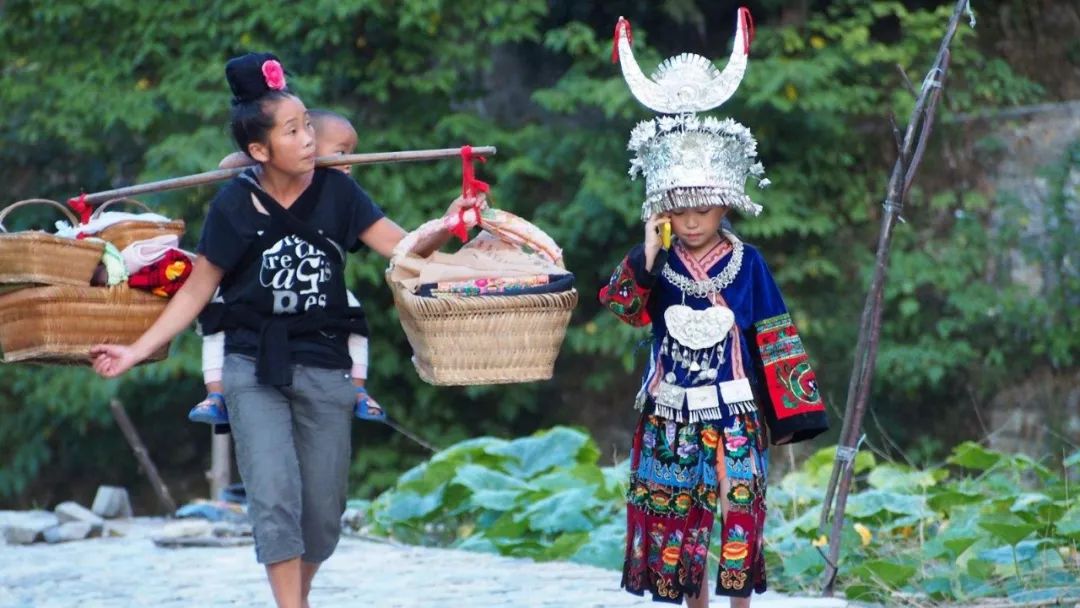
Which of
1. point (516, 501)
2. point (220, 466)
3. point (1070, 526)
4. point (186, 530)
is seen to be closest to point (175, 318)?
point (1070, 526)

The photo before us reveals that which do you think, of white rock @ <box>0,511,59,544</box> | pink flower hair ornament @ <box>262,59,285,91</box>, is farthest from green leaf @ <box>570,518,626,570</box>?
white rock @ <box>0,511,59,544</box>

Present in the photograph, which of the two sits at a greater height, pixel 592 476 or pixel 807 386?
pixel 807 386

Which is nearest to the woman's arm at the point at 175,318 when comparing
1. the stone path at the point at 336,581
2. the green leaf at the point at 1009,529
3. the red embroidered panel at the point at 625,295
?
the red embroidered panel at the point at 625,295

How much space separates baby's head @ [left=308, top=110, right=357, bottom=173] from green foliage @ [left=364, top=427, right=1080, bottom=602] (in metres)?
2.11

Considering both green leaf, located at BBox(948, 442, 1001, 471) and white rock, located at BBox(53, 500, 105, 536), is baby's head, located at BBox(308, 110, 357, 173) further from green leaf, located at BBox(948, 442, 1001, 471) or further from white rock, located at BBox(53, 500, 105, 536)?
white rock, located at BBox(53, 500, 105, 536)

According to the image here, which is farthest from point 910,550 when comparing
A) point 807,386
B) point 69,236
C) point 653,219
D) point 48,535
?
point 48,535

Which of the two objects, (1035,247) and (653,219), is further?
(1035,247)

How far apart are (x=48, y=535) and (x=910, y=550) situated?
14.0ft

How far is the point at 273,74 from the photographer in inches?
175

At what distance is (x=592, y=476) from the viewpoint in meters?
7.46

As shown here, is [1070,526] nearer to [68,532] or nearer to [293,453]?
[293,453]

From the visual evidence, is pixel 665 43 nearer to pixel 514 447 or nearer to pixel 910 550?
pixel 514 447

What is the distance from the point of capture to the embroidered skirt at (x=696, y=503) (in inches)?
177

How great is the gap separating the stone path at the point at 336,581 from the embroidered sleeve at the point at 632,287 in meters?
1.23
